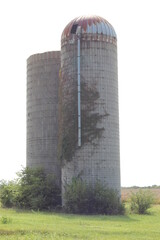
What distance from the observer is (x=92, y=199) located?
1148 inches

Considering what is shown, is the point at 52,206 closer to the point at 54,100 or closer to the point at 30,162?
the point at 30,162

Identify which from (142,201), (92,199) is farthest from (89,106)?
(142,201)

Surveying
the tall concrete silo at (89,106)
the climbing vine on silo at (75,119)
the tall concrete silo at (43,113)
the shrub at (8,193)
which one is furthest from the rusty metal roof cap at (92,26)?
the shrub at (8,193)

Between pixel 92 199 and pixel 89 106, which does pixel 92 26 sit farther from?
pixel 92 199

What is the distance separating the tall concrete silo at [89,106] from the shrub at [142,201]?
166cm

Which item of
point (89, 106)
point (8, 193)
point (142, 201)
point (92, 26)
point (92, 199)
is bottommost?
point (142, 201)

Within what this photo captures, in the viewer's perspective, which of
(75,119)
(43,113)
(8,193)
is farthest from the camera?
(43,113)

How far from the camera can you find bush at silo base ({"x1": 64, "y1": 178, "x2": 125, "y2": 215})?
94.9 ft

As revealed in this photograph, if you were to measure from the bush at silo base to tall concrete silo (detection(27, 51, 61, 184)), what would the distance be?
616 centimetres

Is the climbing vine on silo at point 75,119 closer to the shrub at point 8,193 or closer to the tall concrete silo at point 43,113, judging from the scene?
the tall concrete silo at point 43,113

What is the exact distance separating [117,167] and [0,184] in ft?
36.1

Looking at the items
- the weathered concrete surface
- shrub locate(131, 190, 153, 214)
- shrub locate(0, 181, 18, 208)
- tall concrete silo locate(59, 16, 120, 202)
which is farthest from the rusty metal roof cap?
shrub locate(0, 181, 18, 208)

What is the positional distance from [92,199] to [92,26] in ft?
41.0

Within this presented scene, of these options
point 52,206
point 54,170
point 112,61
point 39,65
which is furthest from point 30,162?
point 112,61
